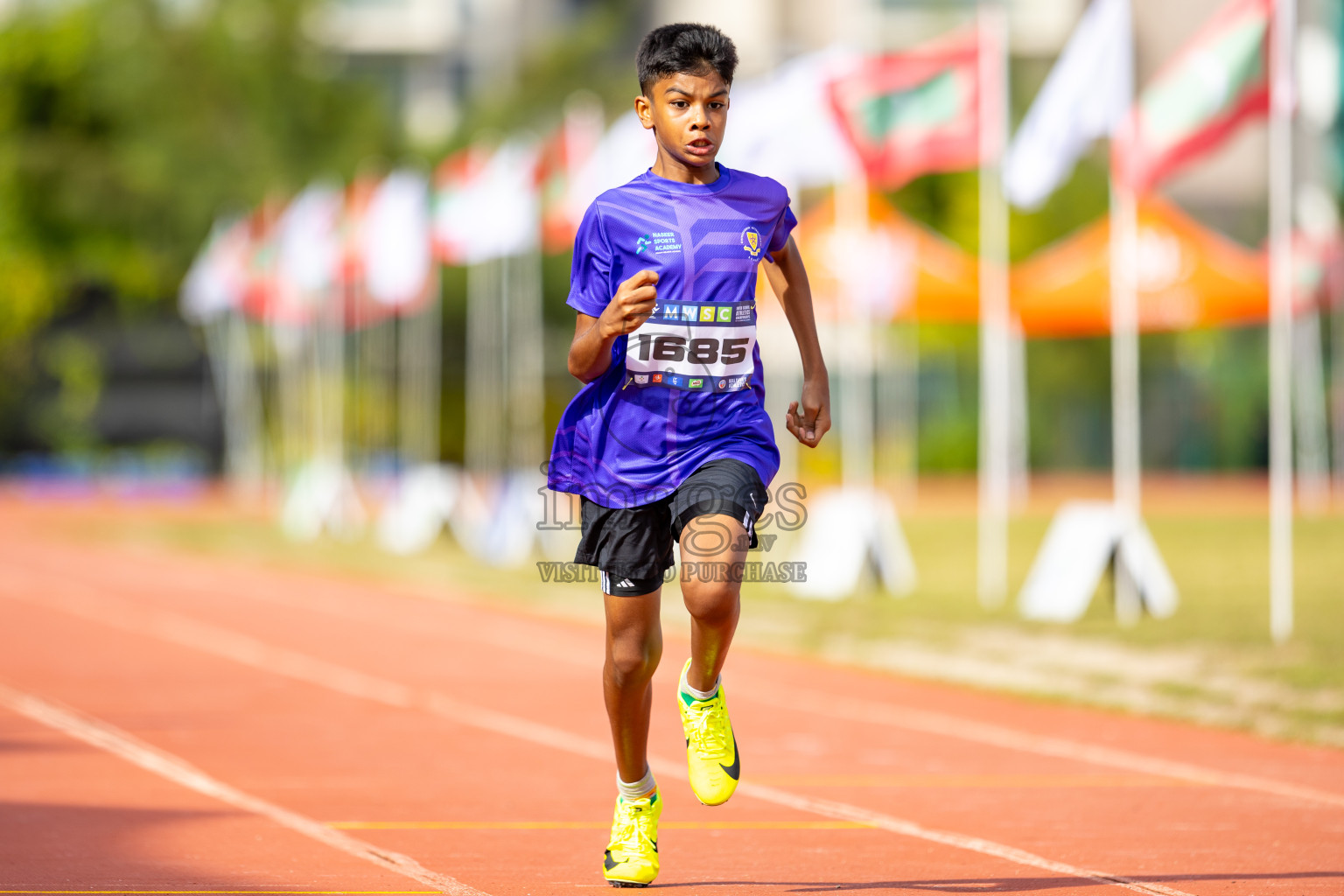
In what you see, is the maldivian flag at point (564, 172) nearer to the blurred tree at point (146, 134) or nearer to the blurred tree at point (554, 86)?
the blurred tree at point (146, 134)

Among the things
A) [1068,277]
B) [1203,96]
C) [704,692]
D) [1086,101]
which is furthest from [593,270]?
[1068,277]

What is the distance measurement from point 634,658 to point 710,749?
0.33 metres

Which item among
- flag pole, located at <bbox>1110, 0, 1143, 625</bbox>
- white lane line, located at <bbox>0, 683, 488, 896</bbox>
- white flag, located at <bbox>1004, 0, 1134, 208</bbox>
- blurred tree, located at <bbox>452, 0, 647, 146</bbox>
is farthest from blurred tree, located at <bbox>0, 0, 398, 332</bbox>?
white lane line, located at <bbox>0, 683, 488, 896</bbox>

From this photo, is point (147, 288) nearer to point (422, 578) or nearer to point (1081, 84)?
point (422, 578)

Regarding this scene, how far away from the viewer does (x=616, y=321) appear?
5.10 metres

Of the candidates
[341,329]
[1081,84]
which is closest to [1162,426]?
[341,329]

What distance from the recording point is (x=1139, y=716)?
10273mm

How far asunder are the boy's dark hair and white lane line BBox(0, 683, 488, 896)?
233 cm

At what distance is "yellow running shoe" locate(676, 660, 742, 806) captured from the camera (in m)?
5.36

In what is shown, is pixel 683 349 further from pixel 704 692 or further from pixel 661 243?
pixel 704 692

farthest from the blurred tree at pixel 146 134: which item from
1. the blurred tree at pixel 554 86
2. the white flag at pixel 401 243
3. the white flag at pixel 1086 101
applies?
the white flag at pixel 1086 101

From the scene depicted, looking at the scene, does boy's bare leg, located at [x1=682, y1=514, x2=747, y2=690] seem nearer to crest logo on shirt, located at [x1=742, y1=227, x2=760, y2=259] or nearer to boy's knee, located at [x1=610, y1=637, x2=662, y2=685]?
boy's knee, located at [x1=610, y1=637, x2=662, y2=685]

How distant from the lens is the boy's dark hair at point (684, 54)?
5328mm

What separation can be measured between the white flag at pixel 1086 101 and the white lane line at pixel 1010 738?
499cm
